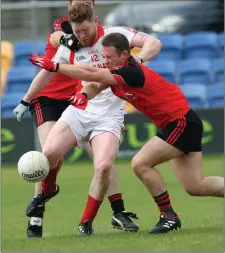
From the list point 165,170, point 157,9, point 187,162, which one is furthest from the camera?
point 157,9

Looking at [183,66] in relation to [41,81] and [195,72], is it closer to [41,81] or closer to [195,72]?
[195,72]

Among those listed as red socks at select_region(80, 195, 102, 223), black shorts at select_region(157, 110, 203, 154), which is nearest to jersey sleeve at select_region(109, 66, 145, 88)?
black shorts at select_region(157, 110, 203, 154)

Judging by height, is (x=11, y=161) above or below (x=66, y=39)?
below

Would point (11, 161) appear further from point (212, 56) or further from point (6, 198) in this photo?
point (212, 56)

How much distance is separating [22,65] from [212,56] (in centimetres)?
418

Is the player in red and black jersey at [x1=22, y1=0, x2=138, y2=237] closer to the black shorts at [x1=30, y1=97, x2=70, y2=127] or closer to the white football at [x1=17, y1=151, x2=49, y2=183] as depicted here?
the black shorts at [x1=30, y1=97, x2=70, y2=127]

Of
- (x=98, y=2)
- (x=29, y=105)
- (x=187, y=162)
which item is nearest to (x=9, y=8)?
(x=98, y=2)

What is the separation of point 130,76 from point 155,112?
47cm

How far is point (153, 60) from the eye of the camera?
19.0 meters

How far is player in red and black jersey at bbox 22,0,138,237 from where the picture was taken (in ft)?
29.8

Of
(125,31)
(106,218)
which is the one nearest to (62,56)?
(125,31)

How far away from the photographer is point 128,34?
9.17m

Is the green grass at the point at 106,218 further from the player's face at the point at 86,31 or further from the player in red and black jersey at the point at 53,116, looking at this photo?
the player's face at the point at 86,31

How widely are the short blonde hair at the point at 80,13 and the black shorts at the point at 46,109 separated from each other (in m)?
1.46
